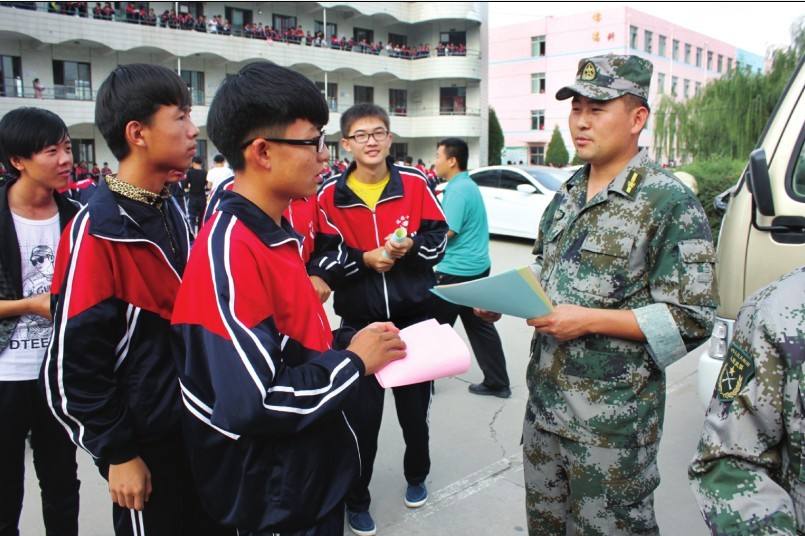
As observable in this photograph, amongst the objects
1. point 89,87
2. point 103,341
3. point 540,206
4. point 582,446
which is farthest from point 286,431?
point 89,87

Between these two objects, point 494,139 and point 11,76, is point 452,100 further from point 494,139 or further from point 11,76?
point 11,76

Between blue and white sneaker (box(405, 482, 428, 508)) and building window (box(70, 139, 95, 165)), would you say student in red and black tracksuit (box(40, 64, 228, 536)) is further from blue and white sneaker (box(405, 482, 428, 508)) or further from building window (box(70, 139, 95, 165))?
building window (box(70, 139, 95, 165))

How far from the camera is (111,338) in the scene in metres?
1.64

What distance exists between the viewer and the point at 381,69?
3288 centimetres

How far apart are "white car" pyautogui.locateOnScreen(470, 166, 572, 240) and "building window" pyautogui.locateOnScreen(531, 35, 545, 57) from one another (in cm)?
3594

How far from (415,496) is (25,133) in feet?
7.61

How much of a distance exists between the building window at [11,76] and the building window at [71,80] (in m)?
1.23

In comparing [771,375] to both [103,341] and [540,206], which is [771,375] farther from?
[540,206]

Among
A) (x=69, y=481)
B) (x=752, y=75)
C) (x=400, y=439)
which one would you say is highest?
(x=752, y=75)

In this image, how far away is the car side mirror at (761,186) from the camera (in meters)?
2.48

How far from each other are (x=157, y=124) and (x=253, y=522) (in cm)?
114

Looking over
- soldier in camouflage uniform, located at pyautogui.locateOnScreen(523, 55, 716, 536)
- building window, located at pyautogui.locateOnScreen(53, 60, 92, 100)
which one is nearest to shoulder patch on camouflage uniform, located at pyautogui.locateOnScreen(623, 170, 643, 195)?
soldier in camouflage uniform, located at pyautogui.locateOnScreen(523, 55, 716, 536)

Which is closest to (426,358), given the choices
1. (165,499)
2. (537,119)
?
(165,499)

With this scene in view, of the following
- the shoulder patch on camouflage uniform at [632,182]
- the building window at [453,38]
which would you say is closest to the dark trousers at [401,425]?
the shoulder patch on camouflage uniform at [632,182]
